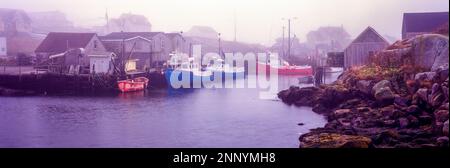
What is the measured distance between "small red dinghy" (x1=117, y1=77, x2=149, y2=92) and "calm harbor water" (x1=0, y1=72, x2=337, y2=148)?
6.62 ft

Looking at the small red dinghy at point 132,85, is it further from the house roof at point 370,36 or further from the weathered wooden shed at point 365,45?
the house roof at point 370,36

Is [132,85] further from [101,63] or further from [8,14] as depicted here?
[8,14]

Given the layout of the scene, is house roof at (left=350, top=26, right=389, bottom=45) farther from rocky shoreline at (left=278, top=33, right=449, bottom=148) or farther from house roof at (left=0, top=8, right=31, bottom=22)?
house roof at (left=0, top=8, right=31, bottom=22)

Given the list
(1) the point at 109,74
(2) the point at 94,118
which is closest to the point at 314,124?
(2) the point at 94,118

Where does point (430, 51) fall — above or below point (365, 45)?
below

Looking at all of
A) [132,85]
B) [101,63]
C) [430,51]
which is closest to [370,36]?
[430,51]

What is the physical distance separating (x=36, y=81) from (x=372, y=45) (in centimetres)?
1973

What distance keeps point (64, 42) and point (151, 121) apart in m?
17.7

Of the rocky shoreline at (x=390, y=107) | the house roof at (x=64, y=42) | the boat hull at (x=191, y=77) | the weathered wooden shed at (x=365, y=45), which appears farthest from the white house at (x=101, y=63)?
the rocky shoreline at (x=390, y=107)

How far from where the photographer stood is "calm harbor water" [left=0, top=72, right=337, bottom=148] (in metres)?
12.9

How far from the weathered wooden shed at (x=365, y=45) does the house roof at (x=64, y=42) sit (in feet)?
58.7

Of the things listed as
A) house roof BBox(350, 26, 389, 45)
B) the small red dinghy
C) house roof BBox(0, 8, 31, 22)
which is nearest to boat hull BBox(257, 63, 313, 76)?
the small red dinghy

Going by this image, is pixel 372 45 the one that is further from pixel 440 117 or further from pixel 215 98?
pixel 440 117

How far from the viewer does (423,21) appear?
25.4 m
